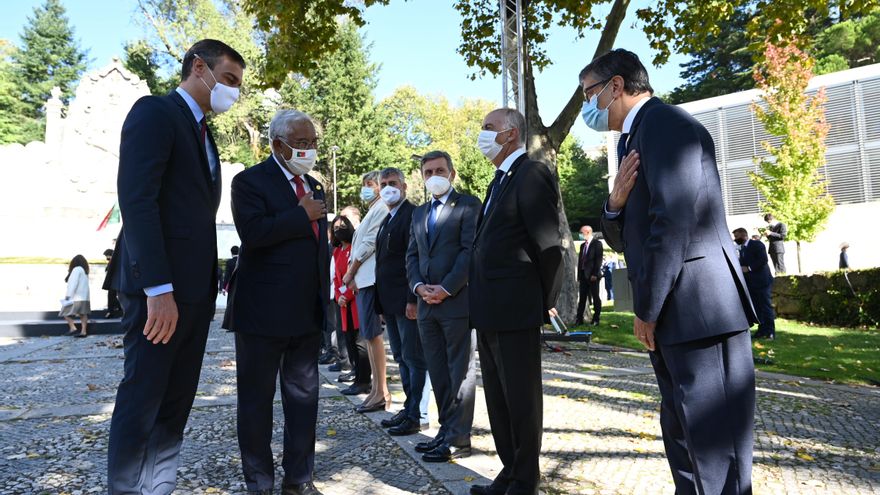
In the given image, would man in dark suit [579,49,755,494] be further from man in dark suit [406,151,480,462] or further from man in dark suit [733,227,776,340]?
man in dark suit [733,227,776,340]

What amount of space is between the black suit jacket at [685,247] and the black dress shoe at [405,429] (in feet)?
10.0

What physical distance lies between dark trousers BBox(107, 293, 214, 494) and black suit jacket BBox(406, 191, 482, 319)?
1.96 m

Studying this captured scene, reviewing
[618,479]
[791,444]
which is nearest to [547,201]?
[618,479]

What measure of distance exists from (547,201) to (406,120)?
5708 cm

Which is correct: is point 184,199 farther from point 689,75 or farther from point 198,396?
point 689,75

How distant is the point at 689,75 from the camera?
5312 centimetres

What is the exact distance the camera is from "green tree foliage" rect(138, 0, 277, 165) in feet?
144

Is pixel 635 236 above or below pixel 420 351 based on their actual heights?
above

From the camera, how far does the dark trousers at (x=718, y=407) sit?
2359mm

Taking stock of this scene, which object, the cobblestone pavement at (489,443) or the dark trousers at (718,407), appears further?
the cobblestone pavement at (489,443)

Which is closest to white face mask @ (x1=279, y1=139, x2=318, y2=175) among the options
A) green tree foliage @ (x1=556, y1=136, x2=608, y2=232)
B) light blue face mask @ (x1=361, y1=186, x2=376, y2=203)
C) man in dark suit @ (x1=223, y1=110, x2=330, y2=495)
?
man in dark suit @ (x1=223, y1=110, x2=330, y2=495)

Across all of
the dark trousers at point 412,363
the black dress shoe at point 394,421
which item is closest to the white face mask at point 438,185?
the dark trousers at point 412,363

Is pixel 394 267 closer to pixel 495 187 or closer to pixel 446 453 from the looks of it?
pixel 446 453

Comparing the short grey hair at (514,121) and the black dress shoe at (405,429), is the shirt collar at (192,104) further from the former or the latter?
the black dress shoe at (405,429)
